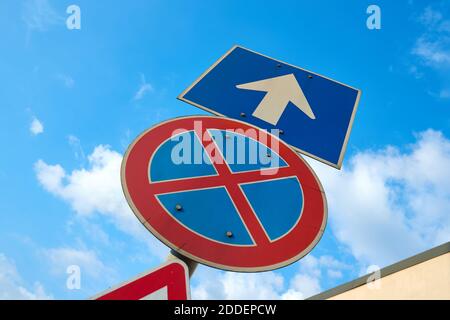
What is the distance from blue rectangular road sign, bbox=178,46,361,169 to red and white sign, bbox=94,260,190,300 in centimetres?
106

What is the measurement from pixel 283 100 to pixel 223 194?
944mm

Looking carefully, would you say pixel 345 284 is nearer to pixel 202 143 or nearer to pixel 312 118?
pixel 312 118

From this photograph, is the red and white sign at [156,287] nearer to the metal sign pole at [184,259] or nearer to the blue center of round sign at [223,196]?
the metal sign pole at [184,259]

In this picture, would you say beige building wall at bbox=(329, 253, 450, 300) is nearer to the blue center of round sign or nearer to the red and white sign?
the blue center of round sign

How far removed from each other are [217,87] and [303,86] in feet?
1.66

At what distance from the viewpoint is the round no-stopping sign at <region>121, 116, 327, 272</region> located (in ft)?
4.62

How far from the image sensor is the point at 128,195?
56.3 inches

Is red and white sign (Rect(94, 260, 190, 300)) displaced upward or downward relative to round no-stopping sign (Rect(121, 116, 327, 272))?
downward

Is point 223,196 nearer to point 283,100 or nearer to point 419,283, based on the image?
point 283,100

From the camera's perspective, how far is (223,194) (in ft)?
5.18

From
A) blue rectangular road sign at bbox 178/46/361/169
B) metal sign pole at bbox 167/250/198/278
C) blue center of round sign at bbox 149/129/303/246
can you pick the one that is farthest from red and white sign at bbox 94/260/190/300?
blue rectangular road sign at bbox 178/46/361/169

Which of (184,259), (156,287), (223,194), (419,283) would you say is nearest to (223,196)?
(223,194)
